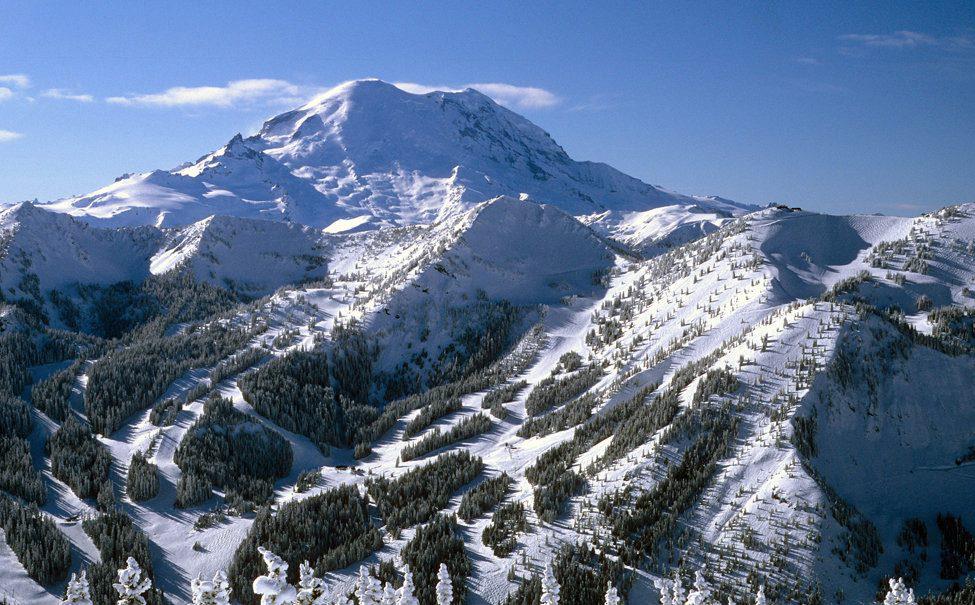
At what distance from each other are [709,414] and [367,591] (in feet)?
83.4

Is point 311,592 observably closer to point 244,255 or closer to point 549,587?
point 549,587

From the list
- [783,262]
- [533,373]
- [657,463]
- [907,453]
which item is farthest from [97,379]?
[783,262]

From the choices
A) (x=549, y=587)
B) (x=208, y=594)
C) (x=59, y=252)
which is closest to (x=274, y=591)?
(x=208, y=594)

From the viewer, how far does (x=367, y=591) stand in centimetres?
1500

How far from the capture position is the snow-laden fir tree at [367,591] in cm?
1483

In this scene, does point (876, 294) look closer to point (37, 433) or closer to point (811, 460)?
point (811, 460)

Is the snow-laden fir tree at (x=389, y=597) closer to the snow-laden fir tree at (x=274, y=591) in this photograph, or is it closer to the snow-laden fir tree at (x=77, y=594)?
the snow-laden fir tree at (x=274, y=591)

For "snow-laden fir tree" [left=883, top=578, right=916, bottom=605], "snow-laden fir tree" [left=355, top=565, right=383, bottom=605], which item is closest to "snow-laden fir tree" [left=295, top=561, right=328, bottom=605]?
"snow-laden fir tree" [left=355, top=565, right=383, bottom=605]

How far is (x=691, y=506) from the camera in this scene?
2889 cm

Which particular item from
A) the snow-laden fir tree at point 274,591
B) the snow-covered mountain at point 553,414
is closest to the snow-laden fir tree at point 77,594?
the snow-laden fir tree at point 274,591

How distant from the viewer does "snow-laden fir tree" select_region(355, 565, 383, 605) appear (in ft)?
48.6

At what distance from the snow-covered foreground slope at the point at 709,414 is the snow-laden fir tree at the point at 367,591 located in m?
11.8

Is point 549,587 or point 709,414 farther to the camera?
point 709,414

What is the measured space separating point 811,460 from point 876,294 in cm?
3216
